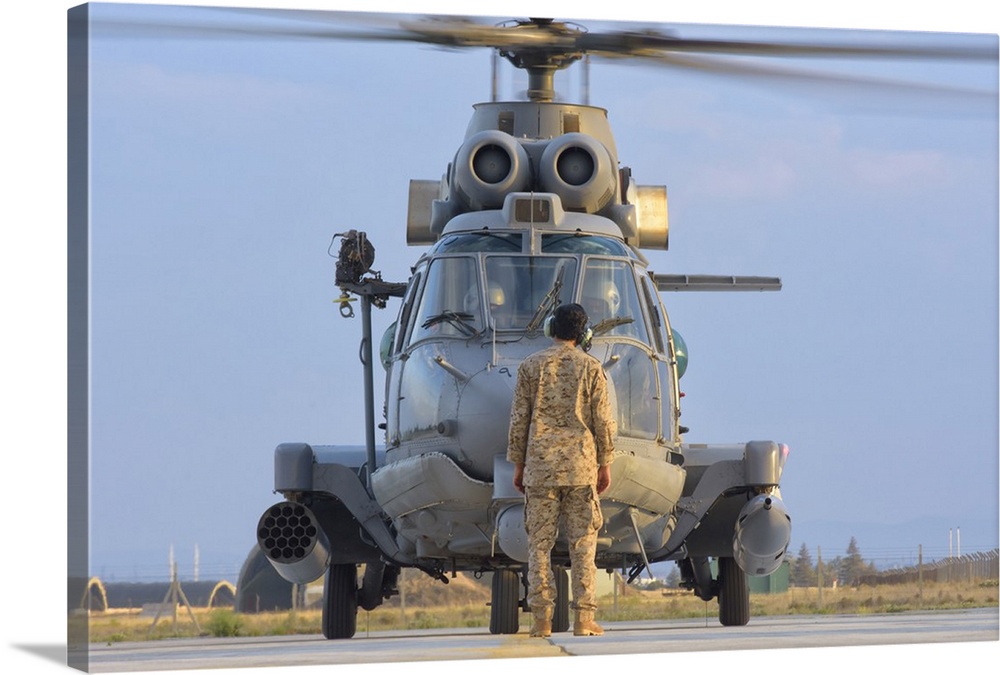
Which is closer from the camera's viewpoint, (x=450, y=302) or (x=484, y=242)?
(x=450, y=302)

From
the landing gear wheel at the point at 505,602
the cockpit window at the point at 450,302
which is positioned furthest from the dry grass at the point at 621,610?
the cockpit window at the point at 450,302

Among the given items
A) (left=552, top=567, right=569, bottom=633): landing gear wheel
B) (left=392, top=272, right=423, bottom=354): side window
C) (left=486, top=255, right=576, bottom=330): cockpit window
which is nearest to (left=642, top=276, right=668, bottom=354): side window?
(left=486, top=255, right=576, bottom=330): cockpit window

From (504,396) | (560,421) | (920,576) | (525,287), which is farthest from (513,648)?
(920,576)

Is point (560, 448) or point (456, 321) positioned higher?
point (456, 321)

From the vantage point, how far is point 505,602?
16.9m

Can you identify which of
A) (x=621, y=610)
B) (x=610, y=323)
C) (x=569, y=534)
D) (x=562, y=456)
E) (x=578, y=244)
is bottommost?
(x=621, y=610)

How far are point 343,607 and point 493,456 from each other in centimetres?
397

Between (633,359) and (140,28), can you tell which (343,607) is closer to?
(633,359)

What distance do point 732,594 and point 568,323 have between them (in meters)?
6.33

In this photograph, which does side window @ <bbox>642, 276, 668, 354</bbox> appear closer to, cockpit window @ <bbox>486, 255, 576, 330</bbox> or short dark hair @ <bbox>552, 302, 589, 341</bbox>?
cockpit window @ <bbox>486, 255, 576, 330</bbox>

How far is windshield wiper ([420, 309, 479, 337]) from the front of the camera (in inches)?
597

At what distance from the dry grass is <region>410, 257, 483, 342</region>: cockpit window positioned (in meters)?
2.99

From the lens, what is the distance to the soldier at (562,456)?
12258 mm

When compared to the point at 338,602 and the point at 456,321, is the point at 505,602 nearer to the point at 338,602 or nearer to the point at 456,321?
the point at 338,602
